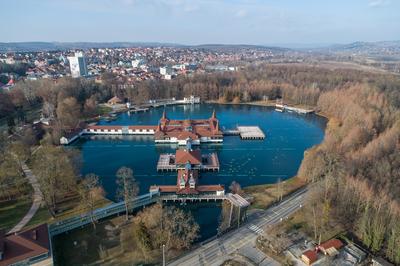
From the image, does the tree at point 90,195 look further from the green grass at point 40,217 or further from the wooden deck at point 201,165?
the wooden deck at point 201,165

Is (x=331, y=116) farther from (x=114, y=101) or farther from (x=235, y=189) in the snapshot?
(x=114, y=101)

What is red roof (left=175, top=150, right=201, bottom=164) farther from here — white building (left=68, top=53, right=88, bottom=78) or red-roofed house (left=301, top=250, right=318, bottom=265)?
white building (left=68, top=53, right=88, bottom=78)

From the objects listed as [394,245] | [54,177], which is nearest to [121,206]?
[54,177]

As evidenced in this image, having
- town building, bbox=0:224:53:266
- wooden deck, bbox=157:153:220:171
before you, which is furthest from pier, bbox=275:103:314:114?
town building, bbox=0:224:53:266

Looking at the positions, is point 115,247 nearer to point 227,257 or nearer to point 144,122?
point 227,257

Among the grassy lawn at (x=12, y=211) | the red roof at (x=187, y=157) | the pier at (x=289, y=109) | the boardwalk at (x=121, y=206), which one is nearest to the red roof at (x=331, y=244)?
the boardwalk at (x=121, y=206)

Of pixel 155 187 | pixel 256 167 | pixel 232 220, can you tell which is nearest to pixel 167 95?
pixel 256 167

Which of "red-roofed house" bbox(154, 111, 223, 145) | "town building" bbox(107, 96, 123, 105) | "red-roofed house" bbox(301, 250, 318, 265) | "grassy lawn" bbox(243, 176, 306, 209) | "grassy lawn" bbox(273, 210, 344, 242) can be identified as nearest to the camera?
"red-roofed house" bbox(301, 250, 318, 265)
